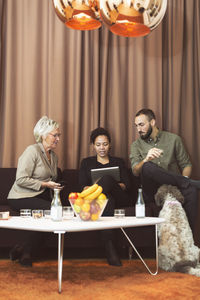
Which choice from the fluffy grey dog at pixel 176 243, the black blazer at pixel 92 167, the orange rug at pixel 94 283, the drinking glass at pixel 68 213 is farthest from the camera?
the black blazer at pixel 92 167

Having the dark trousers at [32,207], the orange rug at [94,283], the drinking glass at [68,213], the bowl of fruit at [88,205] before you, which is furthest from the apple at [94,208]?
the dark trousers at [32,207]

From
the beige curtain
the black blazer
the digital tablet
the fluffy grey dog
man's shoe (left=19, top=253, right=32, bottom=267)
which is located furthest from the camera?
the beige curtain

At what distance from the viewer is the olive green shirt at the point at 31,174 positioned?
2984mm

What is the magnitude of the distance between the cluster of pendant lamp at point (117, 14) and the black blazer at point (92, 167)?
128 centimetres

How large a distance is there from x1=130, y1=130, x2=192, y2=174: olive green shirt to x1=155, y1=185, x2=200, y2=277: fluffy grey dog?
0.82 meters

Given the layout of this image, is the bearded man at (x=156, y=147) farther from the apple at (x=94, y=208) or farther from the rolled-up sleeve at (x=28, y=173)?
the apple at (x=94, y=208)

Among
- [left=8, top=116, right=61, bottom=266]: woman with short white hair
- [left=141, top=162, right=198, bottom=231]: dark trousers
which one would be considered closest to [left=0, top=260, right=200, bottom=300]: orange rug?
[left=8, top=116, right=61, bottom=266]: woman with short white hair

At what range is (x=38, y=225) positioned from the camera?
1975mm

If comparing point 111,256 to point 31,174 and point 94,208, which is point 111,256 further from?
point 31,174

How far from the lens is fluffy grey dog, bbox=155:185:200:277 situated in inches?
98.4

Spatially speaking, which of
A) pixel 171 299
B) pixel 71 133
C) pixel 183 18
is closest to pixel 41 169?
pixel 71 133

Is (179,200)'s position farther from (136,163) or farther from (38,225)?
(38,225)

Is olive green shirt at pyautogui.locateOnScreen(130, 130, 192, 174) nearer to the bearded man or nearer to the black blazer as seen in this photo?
the bearded man

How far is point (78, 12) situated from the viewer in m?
2.47
